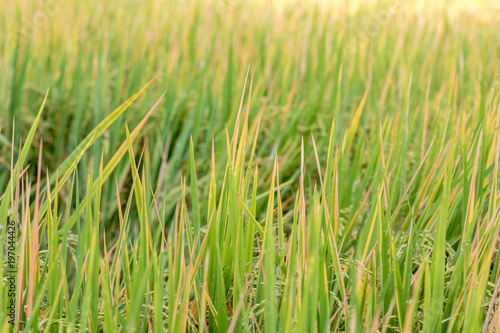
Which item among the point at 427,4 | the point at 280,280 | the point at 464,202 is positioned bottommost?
the point at 280,280

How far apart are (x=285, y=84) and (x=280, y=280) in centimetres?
100

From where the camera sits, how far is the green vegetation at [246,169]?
624mm

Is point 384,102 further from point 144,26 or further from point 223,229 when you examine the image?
point 144,26

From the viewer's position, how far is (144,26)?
2.23m

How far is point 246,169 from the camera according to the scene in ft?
3.96

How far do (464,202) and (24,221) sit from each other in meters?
0.66

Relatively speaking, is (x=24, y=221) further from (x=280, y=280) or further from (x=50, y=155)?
(x=50, y=155)

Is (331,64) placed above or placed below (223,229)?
above

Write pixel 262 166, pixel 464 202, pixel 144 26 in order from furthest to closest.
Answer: pixel 144 26
pixel 262 166
pixel 464 202

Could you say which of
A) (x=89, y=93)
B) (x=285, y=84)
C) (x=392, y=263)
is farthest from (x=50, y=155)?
(x=392, y=263)

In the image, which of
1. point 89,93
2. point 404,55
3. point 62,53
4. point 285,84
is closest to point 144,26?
point 62,53

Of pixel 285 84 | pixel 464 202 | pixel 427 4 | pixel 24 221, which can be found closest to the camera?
pixel 24 221

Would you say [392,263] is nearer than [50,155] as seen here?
Yes

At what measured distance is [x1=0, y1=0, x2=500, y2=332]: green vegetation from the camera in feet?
2.05
